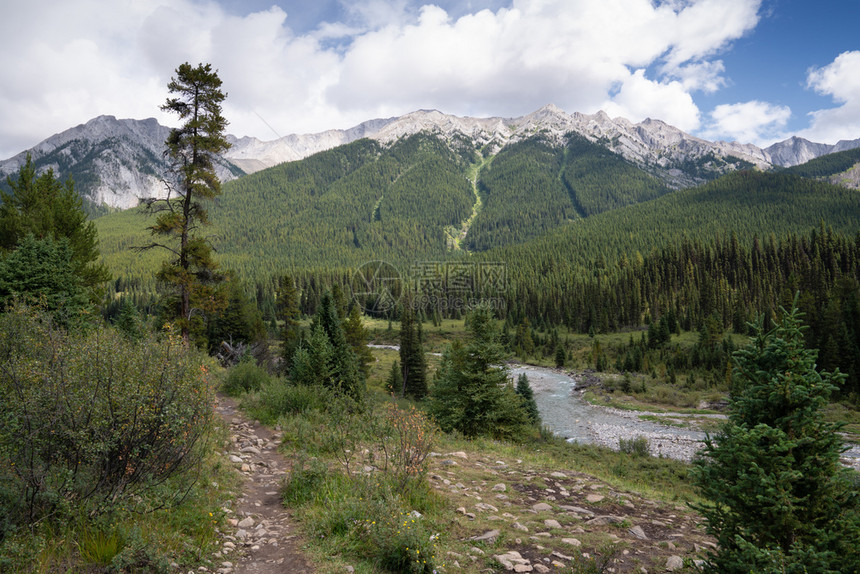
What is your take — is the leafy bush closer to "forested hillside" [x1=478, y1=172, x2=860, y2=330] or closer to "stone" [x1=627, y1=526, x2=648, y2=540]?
"stone" [x1=627, y1=526, x2=648, y2=540]

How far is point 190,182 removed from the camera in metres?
17.8

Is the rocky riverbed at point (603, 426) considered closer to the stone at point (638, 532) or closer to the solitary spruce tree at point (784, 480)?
the stone at point (638, 532)

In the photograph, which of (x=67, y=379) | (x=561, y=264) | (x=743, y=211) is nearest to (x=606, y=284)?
(x=561, y=264)

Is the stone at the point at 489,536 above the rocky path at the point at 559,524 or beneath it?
above

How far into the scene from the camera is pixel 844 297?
5647 cm

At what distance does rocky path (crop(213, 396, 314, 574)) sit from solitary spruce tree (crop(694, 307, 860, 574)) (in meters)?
5.29

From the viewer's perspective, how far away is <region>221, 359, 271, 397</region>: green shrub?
17.6 m

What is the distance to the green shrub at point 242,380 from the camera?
17.6 meters

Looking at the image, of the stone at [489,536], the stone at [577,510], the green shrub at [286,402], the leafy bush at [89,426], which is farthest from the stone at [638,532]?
the green shrub at [286,402]

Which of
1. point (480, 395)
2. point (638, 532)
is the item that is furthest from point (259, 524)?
point (480, 395)
